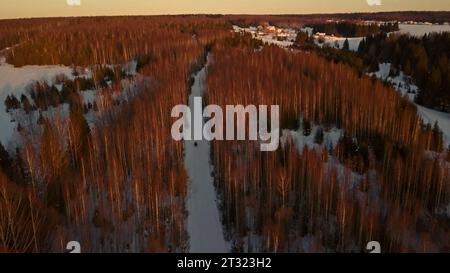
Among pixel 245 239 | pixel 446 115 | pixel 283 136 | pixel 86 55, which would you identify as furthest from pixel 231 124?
pixel 86 55

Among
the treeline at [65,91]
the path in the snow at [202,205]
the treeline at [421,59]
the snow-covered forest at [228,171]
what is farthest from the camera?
the treeline at [421,59]

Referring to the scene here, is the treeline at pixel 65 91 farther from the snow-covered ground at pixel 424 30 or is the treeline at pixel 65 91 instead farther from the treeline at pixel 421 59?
the snow-covered ground at pixel 424 30

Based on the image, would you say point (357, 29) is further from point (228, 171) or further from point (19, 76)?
point (228, 171)

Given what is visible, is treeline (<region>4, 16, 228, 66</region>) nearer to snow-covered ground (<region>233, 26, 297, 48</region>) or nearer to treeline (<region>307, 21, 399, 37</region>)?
snow-covered ground (<region>233, 26, 297, 48</region>)

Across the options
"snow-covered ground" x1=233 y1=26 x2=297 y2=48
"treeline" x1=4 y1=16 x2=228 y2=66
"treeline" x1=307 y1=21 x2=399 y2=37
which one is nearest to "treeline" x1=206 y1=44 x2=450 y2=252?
"treeline" x1=4 y1=16 x2=228 y2=66

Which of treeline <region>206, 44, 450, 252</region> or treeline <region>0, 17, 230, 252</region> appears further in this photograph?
treeline <region>206, 44, 450, 252</region>

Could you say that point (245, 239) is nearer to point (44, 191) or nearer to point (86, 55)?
point (44, 191)

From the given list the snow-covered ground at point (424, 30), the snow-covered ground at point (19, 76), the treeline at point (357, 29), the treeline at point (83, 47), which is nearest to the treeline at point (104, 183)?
the snow-covered ground at point (19, 76)
